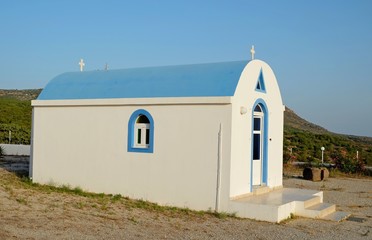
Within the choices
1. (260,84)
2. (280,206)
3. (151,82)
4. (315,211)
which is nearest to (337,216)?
(315,211)

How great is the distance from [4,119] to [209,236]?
45729 millimetres

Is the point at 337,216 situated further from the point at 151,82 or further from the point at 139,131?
the point at 151,82

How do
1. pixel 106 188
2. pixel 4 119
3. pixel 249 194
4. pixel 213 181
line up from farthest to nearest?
pixel 4 119, pixel 106 188, pixel 249 194, pixel 213 181

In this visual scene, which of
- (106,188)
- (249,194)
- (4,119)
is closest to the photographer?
(249,194)

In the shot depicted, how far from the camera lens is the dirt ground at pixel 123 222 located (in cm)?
866

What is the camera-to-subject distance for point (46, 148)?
1441cm

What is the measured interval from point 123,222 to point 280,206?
11.7ft

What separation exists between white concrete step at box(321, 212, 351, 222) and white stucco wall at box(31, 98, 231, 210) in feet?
8.62

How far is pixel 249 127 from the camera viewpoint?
1245 cm

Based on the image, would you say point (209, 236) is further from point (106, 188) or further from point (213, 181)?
point (106, 188)

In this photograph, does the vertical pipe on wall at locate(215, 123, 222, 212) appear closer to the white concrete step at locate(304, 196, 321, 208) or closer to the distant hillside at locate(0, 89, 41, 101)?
the white concrete step at locate(304, 196, 321, 208)

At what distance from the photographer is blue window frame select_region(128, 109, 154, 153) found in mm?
12594

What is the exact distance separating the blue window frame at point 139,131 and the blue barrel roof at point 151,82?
53cm

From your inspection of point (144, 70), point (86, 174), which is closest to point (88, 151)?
point (86, 174)
